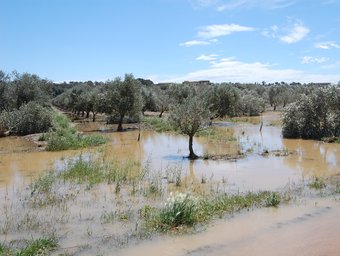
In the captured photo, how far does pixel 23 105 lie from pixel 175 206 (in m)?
37.0

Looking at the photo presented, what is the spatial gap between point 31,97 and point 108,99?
11555 millimetres

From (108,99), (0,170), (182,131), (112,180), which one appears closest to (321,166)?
(182,131)

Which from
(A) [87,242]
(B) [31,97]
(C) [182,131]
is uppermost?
(B) [31,97]

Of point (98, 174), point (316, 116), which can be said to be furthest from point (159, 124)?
point (98, 174)

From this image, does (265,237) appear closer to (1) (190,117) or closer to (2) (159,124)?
(1) (190,117)

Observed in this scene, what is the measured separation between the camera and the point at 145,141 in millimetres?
38625

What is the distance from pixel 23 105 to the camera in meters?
44.8

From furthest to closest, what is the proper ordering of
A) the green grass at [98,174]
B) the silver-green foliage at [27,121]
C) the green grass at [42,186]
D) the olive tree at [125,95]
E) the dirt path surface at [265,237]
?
the olive tree at [125,95] < the silver-green foliage at [27,121] < the green grass at [98,174] < the green grass at [42,186] < the dirt path surface at [265,237]

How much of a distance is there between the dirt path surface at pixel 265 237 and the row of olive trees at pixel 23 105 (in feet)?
110

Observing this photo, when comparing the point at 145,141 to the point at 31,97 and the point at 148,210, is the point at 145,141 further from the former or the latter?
the point at 148,210

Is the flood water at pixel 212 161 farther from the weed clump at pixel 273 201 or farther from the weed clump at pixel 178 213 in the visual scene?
the weed clump at pixel 178 213

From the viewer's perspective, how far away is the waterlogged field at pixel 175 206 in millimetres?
10711

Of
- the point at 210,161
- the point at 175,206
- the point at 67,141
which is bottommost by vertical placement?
the point at 210,161

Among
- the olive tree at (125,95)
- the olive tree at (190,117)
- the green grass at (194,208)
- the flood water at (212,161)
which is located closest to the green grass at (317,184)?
the flood water at (212,161)
